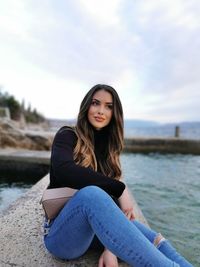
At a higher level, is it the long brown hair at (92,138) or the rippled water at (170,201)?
the long brown hair at (92,138)

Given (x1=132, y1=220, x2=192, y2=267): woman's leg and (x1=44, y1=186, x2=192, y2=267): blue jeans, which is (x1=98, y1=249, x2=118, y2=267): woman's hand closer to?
(x1=44, y1=186, x2=192, y2=267): blue jeans

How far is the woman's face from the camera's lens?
8.17 ft

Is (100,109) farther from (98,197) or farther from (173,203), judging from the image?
(173,203)

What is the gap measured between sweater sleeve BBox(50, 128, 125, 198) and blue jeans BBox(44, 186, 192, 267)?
15 cm

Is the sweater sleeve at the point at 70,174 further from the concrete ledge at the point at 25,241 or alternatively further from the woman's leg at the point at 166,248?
the concrete ledge at the point at 25,241

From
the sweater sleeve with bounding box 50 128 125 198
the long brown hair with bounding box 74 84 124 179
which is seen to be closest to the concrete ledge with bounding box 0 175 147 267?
the sweater sleeve with bounding box 50 128 125 198

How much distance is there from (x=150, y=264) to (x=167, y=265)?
11cm

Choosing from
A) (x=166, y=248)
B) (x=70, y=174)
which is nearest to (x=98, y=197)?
(x=70, y=174)

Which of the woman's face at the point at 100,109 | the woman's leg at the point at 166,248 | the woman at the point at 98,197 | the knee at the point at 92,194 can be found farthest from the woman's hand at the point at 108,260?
the woman's face at the point at 100,109

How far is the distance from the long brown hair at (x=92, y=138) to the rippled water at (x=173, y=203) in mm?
1640

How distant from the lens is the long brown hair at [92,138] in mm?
2381

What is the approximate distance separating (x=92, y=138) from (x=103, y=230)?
0.84m

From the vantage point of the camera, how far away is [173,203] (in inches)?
245

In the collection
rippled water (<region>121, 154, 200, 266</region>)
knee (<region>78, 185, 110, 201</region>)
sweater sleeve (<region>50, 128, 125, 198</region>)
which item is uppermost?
sweater sleeve (<region>50, 128, 125, 198</region>)
